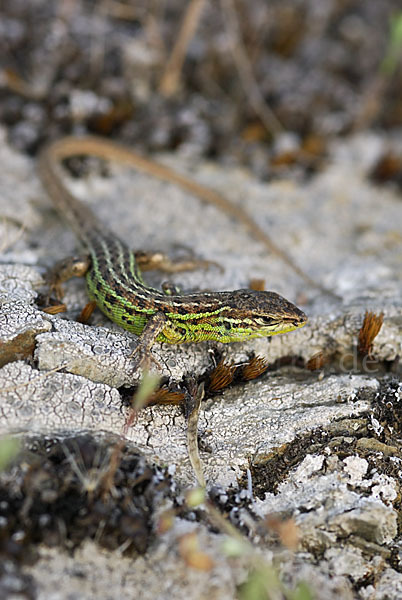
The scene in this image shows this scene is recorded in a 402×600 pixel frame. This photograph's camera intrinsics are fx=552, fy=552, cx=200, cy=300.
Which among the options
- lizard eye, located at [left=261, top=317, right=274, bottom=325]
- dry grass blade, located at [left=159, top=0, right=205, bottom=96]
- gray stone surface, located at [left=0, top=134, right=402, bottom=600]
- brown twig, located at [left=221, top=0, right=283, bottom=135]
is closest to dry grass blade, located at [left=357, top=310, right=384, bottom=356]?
gray stone surface, located at [left=0, top=134, right=402, bottom=600]

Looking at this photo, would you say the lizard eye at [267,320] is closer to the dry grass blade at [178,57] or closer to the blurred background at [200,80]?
the blurred background at [200,80]

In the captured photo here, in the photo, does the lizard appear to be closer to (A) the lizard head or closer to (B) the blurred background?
(A) the lizard head

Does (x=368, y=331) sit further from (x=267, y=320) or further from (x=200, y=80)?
(x=200, y=80)

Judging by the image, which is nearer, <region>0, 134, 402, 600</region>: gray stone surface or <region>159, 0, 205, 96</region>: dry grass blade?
<region>0, 134, 402, 600</region>: gray stone surface

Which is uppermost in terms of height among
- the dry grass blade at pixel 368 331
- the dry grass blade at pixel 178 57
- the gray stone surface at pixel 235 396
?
the dry grass blade at pixel 178 57

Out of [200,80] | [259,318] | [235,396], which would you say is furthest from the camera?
[200,80]

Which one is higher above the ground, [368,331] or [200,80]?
[200,80]

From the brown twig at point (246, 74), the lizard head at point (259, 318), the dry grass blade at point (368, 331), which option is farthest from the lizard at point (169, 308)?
the brown twig at point (246, 74)

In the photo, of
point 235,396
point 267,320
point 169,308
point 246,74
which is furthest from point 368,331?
point 246,74
